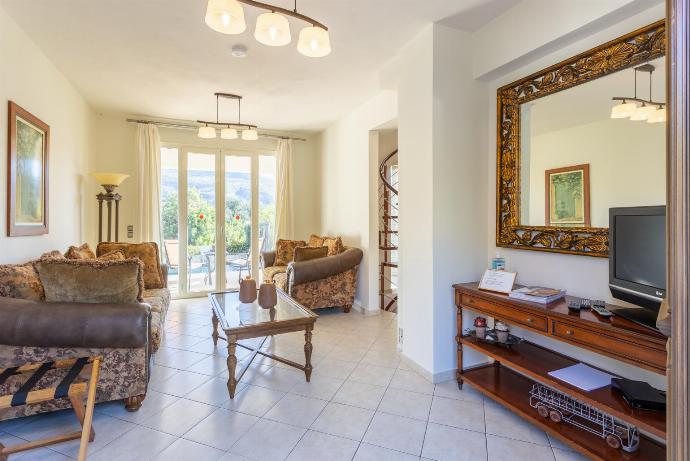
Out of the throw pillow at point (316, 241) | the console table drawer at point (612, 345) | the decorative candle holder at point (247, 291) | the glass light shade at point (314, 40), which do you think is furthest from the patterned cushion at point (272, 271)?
the console table drawer at point (612, 345)

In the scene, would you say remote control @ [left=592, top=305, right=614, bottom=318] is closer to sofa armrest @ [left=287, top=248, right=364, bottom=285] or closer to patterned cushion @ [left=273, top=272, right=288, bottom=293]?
sofa armrest @ [left=287, top=248, right=364, bottom=285]

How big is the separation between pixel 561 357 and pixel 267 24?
2.59 meters

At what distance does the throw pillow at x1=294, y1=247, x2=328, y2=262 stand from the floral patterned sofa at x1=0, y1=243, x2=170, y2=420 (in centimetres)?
218

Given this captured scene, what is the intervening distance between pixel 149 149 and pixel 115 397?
379cm

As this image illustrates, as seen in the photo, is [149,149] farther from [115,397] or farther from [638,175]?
[638,175]

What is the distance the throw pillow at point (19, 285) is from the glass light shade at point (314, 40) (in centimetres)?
220

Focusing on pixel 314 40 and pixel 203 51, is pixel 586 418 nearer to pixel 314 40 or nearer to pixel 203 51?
pixel 314 40

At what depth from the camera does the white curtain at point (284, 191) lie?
223 inches

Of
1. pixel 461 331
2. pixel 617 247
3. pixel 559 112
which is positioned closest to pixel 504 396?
pixel 461 331

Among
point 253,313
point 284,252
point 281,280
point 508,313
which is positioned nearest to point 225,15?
point 253,313

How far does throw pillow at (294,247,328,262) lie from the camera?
4.34 metres

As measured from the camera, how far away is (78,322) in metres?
1.95

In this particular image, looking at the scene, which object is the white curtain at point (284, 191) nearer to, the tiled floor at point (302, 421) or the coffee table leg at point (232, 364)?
the tiled floor at point (302, 421)

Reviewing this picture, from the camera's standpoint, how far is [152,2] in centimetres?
232
